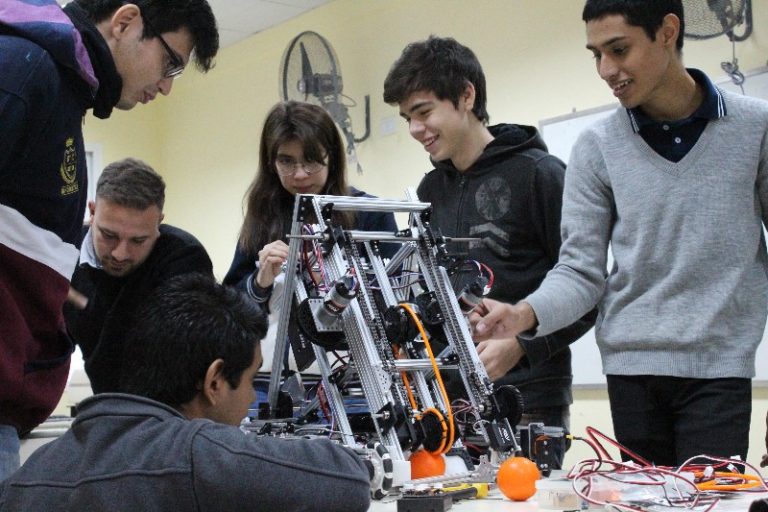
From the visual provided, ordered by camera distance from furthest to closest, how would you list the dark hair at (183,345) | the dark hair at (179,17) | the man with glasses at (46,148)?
the dark hair at (179,17) < the man with glasses at (46,148) < the dark hair at (183,345)

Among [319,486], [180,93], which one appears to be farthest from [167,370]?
[180,93]

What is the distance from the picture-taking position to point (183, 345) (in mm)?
1229

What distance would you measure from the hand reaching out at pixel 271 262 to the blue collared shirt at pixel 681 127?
780 millimetres

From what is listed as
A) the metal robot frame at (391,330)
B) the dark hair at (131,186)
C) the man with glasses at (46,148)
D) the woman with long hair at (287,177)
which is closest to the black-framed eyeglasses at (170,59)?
the man with glasses at (46,148)

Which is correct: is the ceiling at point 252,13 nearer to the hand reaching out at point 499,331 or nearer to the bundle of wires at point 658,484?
the hand reaching out at point 499,331

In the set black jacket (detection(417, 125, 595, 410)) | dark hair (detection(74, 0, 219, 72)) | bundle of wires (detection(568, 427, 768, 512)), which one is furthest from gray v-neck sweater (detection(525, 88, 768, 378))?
dark hair (detection(74, 0, 219, 72))

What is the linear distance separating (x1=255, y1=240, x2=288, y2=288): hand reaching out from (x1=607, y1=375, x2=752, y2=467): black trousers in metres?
0.72

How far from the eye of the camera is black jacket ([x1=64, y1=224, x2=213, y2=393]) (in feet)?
7.38

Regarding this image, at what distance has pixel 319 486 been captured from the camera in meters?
1.09

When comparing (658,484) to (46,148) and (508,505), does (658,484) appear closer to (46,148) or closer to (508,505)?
(508,505)

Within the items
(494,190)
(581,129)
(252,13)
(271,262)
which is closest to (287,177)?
(271,262)

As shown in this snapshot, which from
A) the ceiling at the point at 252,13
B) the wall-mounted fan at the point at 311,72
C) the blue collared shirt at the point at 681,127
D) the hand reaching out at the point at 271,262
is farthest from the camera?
the ceiling at the point at 252,13

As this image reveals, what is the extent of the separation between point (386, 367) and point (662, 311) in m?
0.59

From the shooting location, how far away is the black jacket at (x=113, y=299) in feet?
7.38
